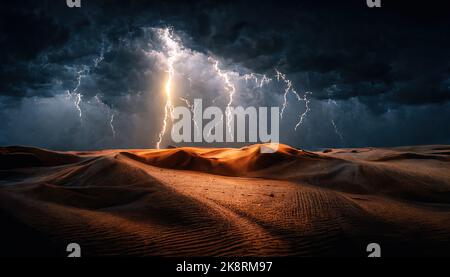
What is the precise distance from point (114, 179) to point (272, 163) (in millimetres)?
8617

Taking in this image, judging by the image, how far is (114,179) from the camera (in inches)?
356

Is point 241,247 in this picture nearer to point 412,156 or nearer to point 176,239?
point 176,239
